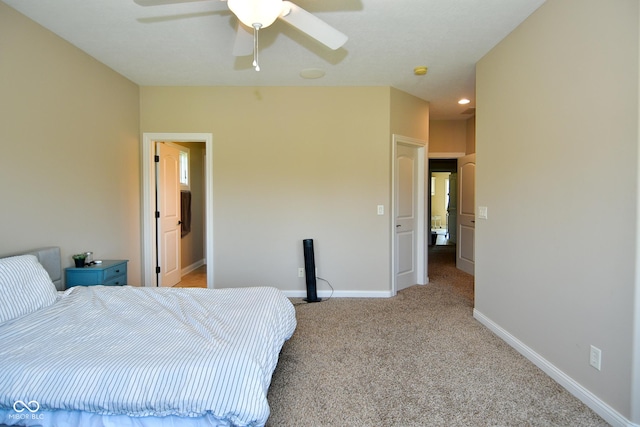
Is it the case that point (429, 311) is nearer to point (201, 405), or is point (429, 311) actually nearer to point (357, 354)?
point (357, 354)

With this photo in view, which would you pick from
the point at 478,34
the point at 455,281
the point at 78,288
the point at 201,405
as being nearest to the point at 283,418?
the point at 201,405

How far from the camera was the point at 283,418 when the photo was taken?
1740mm

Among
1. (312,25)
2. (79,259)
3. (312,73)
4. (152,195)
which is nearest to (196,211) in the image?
(152,195)

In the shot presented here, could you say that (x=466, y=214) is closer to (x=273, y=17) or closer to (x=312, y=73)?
(x=312, y=73)

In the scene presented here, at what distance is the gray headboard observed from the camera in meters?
2.39

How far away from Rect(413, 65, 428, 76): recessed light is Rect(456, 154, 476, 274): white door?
212 centimetres

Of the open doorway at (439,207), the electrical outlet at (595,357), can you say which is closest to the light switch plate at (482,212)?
the electrical outlet at (595,357)

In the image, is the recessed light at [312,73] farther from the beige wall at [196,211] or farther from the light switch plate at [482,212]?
the beige wall at [196,211]

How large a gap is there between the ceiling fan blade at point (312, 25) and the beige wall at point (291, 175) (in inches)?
76.1

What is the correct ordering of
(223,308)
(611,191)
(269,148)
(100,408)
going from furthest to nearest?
1. (269,148)
2. (223,308)
3. (611,191)
4. (100,408)

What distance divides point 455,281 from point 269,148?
11.0 ft

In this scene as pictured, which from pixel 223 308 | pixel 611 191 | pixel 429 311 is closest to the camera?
pixel 611 191

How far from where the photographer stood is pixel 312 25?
1864 millimetres

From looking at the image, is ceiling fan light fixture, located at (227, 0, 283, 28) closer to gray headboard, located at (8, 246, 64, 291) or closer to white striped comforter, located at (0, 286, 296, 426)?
white striped comforter, located at (0, 286, 296, 426)
